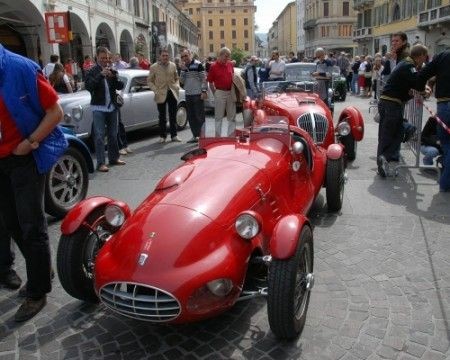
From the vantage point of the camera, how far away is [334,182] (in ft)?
16.6

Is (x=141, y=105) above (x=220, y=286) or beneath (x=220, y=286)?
above

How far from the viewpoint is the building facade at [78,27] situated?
57.3ft

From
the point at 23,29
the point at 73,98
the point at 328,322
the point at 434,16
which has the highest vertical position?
the point at 434,16

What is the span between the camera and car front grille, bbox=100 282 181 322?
2.59 metres

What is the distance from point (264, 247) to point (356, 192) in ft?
10.8

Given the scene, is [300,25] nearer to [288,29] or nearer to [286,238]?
[288,29]

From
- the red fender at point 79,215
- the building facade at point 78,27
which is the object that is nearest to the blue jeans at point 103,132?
the red fender at point 79,215

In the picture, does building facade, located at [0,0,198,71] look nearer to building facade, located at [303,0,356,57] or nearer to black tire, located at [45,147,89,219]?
black tire, located at [45,147,89,219]

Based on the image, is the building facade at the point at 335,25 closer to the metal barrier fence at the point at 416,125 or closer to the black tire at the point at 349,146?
the metal barrier fence at the point at 416,125

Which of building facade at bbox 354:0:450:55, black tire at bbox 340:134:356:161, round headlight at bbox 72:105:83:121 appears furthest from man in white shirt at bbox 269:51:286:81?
building facade at bbox 354:0:450:55

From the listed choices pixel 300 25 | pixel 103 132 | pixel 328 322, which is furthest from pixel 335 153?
pixel 300 25

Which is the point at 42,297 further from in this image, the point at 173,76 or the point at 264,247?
the point at 173,76

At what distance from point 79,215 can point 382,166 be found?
4883 millimetres

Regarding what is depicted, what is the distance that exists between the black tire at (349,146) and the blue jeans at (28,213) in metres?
5.57
